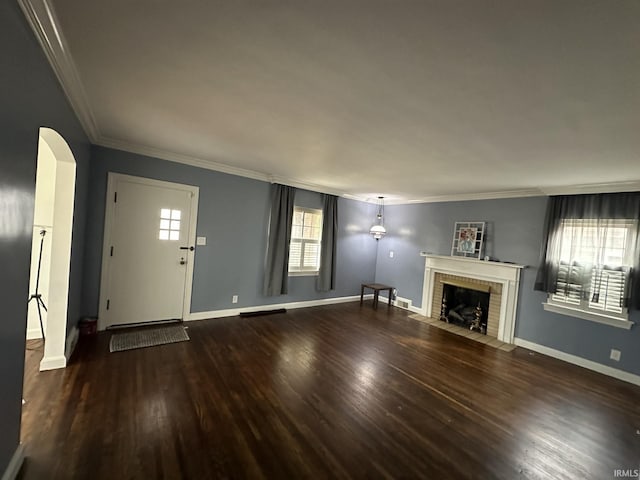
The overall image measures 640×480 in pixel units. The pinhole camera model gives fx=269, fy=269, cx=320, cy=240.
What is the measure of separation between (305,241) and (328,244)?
49 centimetres

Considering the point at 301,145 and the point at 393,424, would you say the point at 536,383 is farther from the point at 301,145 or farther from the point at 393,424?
the point at 301,145

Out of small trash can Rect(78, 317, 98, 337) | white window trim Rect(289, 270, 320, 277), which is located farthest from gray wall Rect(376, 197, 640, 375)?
small trash can Rect(78, 317, 98, 337)

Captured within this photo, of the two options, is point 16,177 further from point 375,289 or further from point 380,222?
point 380,222

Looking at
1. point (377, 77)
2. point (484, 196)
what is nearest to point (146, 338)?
point (377, 77)

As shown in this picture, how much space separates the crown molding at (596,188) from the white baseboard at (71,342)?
243 inches

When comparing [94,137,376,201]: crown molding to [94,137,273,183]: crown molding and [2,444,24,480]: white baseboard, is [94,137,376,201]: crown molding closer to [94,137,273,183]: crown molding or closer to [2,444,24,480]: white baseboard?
[94,137,273,183]: crown molding

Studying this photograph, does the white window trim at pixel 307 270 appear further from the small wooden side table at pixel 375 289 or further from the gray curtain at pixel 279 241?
the small wooden side table at pixel 375 289

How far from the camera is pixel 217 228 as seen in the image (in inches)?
167

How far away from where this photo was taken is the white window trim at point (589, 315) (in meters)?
3.32

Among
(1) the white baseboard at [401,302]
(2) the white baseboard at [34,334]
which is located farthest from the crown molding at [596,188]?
(2) the white baseboard at [34,334]

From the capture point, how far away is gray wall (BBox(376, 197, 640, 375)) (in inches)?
137

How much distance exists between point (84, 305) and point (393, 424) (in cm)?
378

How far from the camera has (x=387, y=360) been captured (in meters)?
3.31

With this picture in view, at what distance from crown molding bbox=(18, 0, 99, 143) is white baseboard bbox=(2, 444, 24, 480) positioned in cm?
225
